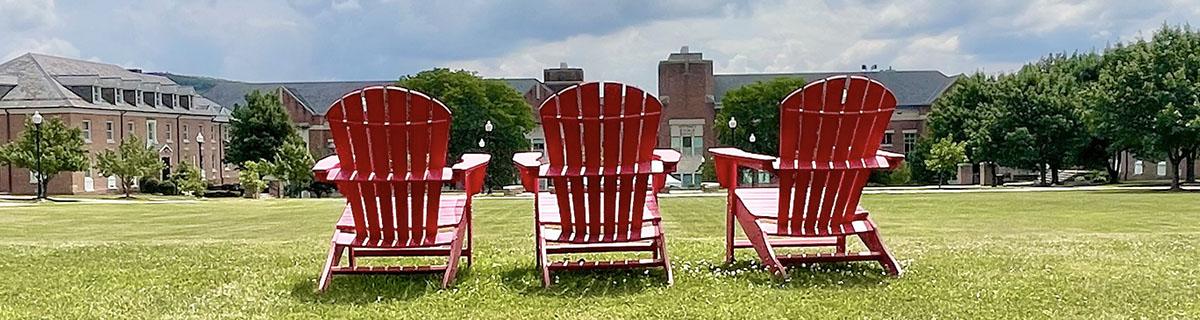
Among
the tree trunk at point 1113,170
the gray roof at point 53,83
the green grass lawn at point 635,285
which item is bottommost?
the tree trunk at point 1113,170

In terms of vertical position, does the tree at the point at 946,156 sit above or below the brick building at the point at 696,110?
below

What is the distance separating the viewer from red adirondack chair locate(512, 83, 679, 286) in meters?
4.94

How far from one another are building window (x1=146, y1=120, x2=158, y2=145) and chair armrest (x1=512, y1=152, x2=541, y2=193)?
4703 centimetres

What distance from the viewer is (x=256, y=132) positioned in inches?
1965

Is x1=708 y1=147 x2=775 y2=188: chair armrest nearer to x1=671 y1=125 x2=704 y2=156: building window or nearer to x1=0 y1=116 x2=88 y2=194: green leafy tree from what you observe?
x1=0 y1=116 x2=88 y2=194: green leafy tree

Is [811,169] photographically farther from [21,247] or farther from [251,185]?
[251,185]

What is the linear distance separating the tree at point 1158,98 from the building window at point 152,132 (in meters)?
40.6

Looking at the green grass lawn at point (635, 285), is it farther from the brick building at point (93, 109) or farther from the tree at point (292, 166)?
the brick building at point (93, 109)

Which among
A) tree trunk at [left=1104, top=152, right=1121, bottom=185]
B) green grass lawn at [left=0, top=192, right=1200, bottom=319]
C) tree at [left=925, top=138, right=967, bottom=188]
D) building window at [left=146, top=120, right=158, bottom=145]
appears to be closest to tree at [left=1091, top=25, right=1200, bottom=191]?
tree at [left=925, top=138, right=967, bottom=188]

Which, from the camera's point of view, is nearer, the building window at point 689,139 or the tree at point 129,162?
the tree at point 129,162

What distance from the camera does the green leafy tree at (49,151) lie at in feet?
107

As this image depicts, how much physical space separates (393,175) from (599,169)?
1.02 m

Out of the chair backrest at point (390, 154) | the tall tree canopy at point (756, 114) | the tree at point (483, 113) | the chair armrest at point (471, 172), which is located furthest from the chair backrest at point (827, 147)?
the tall tree canopy at point (756, 114)

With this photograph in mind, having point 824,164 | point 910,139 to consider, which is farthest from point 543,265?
point 910,139
